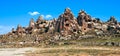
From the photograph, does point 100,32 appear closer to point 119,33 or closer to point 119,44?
point 119,33

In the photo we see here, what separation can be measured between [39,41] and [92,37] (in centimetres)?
3702

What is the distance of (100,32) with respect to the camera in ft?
640

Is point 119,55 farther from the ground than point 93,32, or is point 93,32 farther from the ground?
point 93,32

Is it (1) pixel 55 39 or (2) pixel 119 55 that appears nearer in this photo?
(2) pixel 119 55

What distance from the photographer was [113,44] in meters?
136

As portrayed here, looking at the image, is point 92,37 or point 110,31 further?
point 110,31

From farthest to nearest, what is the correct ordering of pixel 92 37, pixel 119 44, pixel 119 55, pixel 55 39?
pixel 55 39 < pixel 92 37 < pixel 119 44 < pixel 119 55

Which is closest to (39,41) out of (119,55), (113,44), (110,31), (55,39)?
(55,39)

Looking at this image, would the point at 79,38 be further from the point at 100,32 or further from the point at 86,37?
the point at 100,32

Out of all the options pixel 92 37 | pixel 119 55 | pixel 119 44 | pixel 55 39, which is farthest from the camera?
pixel 55 39

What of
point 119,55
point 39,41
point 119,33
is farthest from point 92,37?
point 119,55

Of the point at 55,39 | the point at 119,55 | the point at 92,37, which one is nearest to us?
the point at 119,55

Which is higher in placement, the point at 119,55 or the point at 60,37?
the point at 60,37

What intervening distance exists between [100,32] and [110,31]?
6.55 meters
